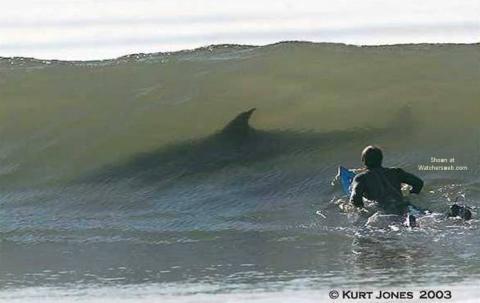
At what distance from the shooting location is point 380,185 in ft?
32.1

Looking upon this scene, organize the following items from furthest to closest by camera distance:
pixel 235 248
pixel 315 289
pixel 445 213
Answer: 1. pixel 445 213
2. pixel 235 248
3. pixel 315 289

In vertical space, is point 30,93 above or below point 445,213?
above

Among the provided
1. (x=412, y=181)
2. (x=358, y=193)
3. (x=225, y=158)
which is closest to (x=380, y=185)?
(x=358, y=193)

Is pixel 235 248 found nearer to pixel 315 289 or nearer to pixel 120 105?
pixel 315 289

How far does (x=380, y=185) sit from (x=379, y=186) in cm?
1

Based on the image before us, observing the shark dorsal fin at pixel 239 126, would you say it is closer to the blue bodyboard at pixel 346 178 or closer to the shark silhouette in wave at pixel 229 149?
the shark silhouette in wave at pixel 229 149

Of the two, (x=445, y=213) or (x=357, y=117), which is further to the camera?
(x=357, y=117)

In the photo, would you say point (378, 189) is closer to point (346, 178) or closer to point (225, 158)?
point (346, 178)

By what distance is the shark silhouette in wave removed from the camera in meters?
12.9

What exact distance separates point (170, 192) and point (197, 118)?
3.12 metres

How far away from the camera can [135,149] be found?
14227 mm

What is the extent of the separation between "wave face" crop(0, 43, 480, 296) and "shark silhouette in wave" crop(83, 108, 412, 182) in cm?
3

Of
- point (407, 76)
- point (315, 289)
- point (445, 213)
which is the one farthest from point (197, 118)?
point (315, 289)

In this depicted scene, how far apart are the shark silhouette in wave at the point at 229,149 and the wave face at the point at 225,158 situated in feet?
0.09
